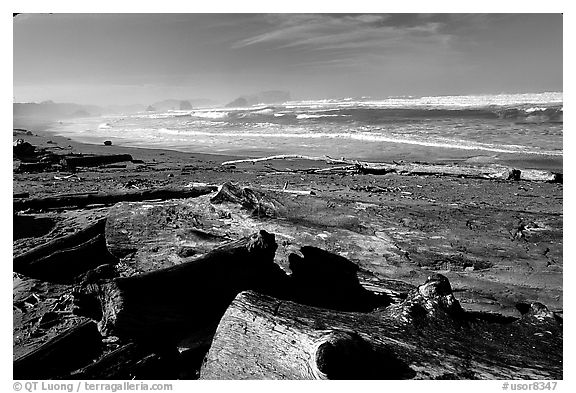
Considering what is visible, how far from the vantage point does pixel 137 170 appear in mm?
9641

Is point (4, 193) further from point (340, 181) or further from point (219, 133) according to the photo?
point (219, 133)

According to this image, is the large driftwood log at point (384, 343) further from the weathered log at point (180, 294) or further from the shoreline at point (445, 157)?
the shoreline at point (445, 157)

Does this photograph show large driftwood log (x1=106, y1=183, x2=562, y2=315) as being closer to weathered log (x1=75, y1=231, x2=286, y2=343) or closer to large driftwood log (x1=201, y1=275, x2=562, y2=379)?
weathered log (x1=75, y1=231, x2=286, y2=343)

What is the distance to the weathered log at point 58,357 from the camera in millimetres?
2922

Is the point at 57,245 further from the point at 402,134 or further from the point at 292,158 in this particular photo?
the point at 402,134

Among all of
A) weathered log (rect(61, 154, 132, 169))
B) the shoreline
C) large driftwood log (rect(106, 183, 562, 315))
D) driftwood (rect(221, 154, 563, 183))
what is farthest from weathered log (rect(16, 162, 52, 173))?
driftwood (rect(221, 154, 563, 183))

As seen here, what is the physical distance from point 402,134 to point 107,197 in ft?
44.9

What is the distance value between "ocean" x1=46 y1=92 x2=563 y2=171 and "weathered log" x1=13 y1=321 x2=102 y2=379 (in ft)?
32.1

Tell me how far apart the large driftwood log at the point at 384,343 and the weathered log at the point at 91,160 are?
8.34 meters

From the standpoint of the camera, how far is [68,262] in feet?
13.3

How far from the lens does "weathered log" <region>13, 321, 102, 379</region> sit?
115 inches

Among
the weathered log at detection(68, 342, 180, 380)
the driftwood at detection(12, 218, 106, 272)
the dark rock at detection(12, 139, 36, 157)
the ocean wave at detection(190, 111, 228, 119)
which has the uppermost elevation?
the ocean wave at detection(190, 111, 228, 119)

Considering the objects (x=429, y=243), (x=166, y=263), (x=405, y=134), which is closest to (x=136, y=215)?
(x=166, y=263)

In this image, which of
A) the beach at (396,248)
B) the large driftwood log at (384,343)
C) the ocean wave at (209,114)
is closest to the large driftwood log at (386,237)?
the beach at (396,248)
